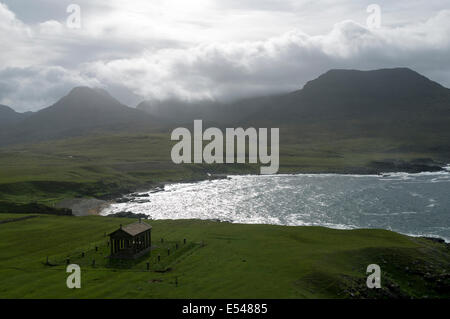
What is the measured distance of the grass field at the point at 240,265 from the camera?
43375 millimetres

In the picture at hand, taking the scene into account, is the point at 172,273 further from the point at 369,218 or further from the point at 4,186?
the point at 4,186

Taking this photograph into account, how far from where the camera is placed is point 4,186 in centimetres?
13262

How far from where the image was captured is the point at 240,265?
51094mm

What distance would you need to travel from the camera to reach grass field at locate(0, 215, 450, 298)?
43375 mm

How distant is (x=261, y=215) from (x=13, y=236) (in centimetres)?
6301
